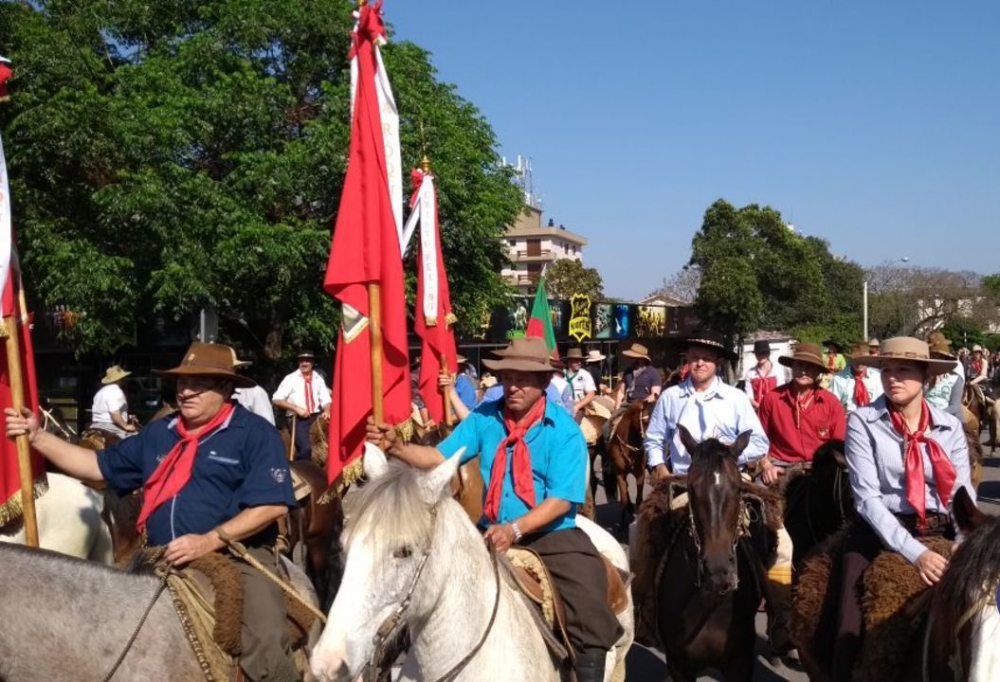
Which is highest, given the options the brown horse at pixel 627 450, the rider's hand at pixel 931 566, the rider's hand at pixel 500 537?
the rider's hand at pixel 500 537

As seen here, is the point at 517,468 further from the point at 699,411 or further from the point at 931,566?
the point at 699,411

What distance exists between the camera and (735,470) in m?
6.07

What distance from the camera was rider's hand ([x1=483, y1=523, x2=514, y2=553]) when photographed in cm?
A: 425

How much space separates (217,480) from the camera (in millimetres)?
4520

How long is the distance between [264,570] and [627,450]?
9227 millimetres

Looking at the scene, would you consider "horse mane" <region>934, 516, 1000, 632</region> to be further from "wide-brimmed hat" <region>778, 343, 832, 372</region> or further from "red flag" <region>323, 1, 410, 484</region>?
"wide-brimmed hat" <region>778, 343, 832, 372</region>

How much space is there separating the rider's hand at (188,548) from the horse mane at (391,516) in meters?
1.01

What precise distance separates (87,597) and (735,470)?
3658 millimetres

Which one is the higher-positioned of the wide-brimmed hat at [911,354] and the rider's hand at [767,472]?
the wide-brimmed hat at [911,354]

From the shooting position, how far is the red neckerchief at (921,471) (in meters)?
4.62

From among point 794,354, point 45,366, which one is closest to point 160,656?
point 794,354

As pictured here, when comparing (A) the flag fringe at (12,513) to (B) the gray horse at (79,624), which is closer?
(B) the gray horse at (79,624)

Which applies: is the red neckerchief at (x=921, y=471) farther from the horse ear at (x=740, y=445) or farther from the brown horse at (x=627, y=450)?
the brown horse at (x=627, y=450)

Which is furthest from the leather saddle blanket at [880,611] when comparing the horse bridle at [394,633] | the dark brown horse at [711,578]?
the horse bridle at [394,633]
